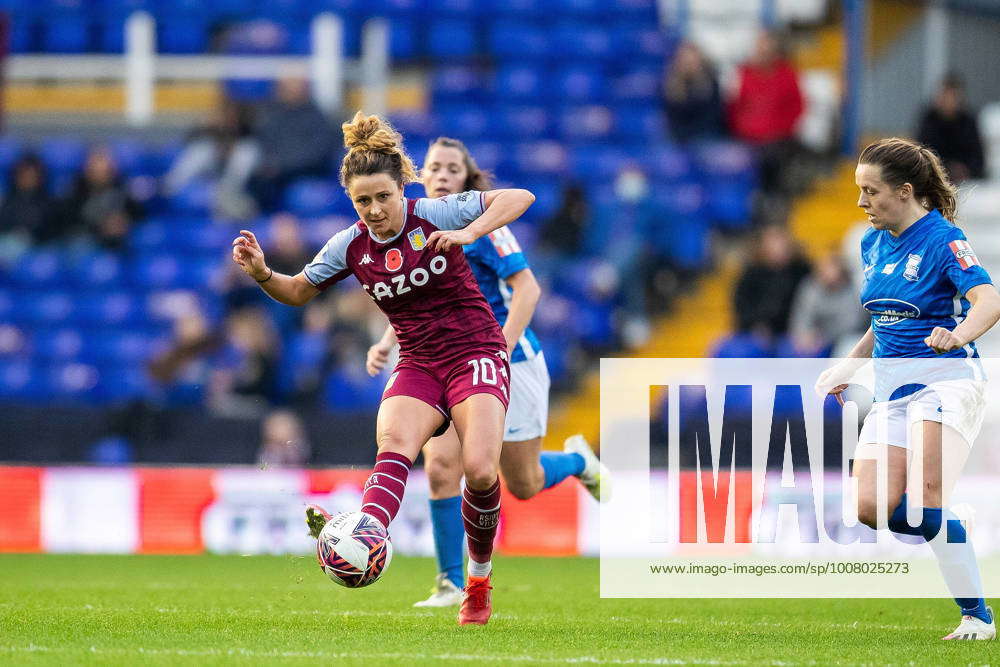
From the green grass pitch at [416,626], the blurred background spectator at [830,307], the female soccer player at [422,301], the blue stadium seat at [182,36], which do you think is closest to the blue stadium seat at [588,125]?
the blurred background spectator at [830,307]

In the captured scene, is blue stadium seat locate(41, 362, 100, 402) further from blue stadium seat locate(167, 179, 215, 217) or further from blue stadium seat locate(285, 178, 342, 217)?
blue stadium seat locate(285, 178, 342, 217)

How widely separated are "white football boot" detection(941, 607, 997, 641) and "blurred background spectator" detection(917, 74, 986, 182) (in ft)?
29.4

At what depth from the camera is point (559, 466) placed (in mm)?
8555

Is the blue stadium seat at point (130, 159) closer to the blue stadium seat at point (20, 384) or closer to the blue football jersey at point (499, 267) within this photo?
the blue stadium seat at point (20, 384)

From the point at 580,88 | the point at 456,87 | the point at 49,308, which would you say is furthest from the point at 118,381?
the point at 580,88

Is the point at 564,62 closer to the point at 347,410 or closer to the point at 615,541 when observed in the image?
the point at 347,410

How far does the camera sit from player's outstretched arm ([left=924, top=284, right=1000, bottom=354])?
612 cm

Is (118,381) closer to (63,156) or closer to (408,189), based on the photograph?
(63,156)

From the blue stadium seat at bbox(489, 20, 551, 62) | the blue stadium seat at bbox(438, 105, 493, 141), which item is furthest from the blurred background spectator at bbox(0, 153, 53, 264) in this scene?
the blue stadium seat at bbox(489, 20, 551, 62)

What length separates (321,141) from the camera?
16.9 metres

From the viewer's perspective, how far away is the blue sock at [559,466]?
845 centimetres

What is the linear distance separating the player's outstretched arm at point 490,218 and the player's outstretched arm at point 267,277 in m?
0.68

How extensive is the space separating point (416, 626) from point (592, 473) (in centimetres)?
218

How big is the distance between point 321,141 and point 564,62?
3241 mm
